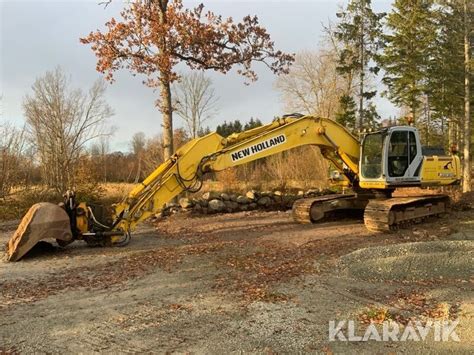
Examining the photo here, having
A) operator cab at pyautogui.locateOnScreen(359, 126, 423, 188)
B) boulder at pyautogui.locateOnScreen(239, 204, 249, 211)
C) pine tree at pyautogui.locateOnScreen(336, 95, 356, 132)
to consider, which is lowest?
boulder at pyautogui.locateOnScreen(239, 204, 249, 211)

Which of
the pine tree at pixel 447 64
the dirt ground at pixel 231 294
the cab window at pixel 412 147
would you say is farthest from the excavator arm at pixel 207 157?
the pine tree at pixel 447 64

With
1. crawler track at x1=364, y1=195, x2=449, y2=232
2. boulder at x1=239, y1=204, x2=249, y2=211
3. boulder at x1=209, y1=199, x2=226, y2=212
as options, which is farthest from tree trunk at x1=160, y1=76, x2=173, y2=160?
crawler track at x1=364, y1=195, x2=449, y2=232

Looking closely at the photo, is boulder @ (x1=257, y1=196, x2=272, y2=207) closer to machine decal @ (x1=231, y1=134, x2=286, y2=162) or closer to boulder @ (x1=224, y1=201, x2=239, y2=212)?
boulder @ (x1=224, y1=201, x2=239, y2=212)

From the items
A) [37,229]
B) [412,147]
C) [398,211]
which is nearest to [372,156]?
[412,147]

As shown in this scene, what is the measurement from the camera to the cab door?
10.9 meters

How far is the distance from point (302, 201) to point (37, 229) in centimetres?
697

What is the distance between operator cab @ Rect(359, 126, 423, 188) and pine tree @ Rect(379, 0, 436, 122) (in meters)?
18.0

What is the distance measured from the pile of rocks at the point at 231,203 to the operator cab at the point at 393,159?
5635 millimetres

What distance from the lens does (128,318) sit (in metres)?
5.00

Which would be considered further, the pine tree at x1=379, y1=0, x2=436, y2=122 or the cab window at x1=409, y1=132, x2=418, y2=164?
the pine tree at x1=379, y1=0, x2=436, y2=122

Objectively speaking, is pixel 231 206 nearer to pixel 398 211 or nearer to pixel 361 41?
pixel 398 211

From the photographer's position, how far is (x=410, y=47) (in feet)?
91.3

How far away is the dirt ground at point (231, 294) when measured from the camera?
4.39 m

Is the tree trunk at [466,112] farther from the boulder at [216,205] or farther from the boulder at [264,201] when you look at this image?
the boulder at [216,205]
